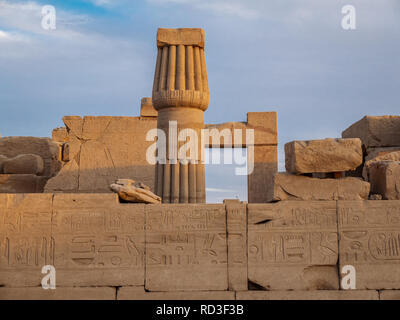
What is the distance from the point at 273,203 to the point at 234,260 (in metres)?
0.78

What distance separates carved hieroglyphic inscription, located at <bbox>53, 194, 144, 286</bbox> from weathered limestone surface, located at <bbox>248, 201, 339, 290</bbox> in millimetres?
1258

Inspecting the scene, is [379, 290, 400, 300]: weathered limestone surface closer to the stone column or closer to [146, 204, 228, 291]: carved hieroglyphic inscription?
[146, 204, 228, 291]: carved hieroglyphic inscription

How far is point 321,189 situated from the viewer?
5.49 metres

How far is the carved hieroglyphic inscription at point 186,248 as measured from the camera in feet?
16.8

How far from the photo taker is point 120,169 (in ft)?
37.6

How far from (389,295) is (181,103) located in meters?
4.31

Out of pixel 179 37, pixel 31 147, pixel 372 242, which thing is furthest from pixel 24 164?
pixel 372 242

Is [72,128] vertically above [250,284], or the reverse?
[72,128]

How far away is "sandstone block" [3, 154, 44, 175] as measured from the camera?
34.3 ft

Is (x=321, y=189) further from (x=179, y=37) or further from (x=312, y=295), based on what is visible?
(x=179, y=37)

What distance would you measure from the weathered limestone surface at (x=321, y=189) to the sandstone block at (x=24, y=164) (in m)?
7.01
